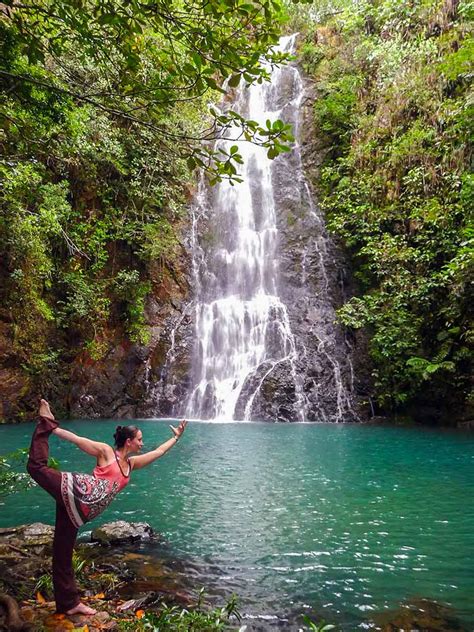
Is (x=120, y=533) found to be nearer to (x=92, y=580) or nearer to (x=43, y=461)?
(x=92, y=580)

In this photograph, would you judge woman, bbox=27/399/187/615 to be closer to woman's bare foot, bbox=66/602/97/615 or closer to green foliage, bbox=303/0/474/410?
woman's bare foot, bbox=66/602/97/615

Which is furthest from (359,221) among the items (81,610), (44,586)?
(81,610)

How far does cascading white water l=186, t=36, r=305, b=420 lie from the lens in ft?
60.9

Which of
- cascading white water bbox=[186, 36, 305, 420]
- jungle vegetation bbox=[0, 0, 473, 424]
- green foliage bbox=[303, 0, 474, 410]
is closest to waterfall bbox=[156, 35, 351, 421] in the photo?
cascading white water bbox=[186, 36, 305, 420]

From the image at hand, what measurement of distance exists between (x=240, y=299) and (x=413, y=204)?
7.66 metres

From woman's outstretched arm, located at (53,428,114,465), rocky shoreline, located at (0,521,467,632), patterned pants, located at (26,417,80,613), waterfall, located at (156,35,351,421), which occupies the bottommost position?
rocky shoreline, located at (0,521,467,632)

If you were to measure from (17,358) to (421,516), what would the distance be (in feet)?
46.1

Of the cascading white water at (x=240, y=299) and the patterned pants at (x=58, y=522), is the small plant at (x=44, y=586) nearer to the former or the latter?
the patterned pants at (x=58, y=522)

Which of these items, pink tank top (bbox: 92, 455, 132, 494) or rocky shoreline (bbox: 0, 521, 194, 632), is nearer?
rocky shoreline (bbox: 0, 521, 194, 632)

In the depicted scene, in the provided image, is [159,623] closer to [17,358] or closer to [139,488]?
[139,488]

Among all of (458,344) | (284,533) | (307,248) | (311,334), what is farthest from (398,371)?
(284,533)

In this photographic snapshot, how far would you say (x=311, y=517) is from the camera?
6.63 meters

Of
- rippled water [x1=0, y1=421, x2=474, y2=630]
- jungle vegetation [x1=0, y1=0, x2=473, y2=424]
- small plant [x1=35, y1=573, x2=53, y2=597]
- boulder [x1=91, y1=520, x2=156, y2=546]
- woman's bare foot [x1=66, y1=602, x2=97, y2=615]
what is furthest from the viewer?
jungle vegetation [x1=0, y1=0, x2=473, y2=424]

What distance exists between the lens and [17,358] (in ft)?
54.5
